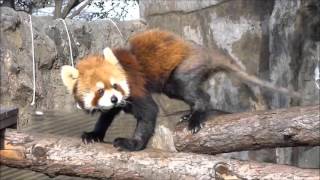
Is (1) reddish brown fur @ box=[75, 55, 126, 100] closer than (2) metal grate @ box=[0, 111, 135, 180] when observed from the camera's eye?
Yes

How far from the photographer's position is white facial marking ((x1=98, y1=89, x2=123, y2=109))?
2.60 m

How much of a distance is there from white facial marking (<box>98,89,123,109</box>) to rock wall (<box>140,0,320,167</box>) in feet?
5.17

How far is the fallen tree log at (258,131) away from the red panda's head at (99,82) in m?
0.37

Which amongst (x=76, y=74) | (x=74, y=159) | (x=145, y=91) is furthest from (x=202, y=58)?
(x=74, y=159)

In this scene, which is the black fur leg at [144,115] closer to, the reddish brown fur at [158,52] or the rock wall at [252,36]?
the reddish brown fur at [158,52]

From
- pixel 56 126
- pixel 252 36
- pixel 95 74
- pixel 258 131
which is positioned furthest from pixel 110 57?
pixel 252 36

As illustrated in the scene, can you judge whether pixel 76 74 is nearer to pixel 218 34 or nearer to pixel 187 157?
pixel 187 157

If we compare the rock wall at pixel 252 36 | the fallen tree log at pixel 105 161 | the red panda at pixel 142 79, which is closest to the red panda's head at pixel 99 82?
the red panda at pixel 142 79

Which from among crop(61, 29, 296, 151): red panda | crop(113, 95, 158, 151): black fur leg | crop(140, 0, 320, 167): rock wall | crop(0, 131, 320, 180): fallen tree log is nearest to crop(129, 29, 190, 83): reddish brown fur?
crop(61, 29, 296, 151): red panda

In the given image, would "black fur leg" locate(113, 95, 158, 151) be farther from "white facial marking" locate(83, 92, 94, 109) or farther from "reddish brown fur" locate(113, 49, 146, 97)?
"white facial marking" locate(83, 92, 94, 109)

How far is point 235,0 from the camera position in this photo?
417 cm

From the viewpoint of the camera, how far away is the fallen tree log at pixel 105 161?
234 centimetres

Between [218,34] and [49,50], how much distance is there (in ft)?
3.96

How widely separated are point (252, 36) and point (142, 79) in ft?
5.28
